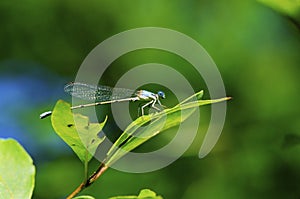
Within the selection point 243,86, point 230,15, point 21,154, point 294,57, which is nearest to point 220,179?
point 243,86

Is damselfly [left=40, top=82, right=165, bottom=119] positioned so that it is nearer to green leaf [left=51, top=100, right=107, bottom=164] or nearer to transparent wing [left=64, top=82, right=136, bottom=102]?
transparent wing [left=64, top=82, right=136, bottom=102]

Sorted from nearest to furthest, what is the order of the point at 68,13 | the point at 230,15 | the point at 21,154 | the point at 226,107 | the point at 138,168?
the point at 21,154 < the point at 138,168 < the point at 226,107 < the point at 230,15 < the point at 68,13

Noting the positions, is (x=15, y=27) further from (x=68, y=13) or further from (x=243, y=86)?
(x=243, y=86)

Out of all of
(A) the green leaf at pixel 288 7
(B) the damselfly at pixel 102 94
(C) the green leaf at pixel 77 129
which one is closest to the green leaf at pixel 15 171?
(C) the green leaf at pixel 77 129

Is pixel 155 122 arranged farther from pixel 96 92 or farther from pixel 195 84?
pixel 195 84

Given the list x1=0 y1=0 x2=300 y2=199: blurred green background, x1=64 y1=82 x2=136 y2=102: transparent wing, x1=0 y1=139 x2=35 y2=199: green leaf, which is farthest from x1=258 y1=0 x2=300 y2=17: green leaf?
x1=0 y1=139 x2=35 y2=199: green leaf

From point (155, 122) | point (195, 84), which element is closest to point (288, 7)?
point (155, 122)
